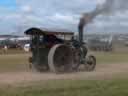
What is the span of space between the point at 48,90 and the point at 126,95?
7.93 feet

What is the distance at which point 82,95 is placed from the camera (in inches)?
428

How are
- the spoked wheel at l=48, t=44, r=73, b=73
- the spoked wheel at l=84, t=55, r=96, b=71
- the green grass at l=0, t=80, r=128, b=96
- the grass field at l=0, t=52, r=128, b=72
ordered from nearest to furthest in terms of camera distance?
the green grass at l=0, t=80, r=128, b=96 → the spoked wheel at l=48, t=44, r=73, b=73 → the spoked wheel at l=84, t=55, r=96, b=71 → the grass field at l=0, t=52, r=128, b=72

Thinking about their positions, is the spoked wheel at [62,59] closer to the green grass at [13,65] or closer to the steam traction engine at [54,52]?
the steam traction engine at [54,52]

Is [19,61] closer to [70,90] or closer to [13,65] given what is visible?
[13,65]

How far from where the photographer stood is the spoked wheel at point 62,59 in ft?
61.5

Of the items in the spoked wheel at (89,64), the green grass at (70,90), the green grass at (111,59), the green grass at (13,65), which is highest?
the green grass at (70,90)

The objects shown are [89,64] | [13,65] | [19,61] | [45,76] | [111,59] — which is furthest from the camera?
[111,59]

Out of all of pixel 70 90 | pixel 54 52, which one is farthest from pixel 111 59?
pixel 70 90

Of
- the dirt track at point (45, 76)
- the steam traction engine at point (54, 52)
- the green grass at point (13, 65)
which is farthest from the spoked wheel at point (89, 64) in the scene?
the green grass at point (13, 65)

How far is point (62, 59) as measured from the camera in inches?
760

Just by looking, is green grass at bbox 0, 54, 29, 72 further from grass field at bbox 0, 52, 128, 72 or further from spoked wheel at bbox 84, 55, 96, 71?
spoked wheel at bbox 84, 55, 96, 71

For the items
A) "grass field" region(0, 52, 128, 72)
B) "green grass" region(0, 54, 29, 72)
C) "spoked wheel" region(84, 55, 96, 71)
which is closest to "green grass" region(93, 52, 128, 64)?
"grass field" region(0, 52, 128, 72)

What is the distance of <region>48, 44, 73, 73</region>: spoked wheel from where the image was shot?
738 inches

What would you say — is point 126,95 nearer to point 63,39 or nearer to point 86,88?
point 86,88
